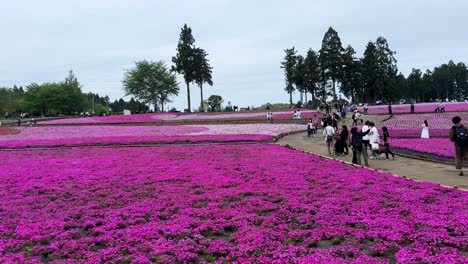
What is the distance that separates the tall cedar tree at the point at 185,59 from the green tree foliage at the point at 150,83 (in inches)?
431

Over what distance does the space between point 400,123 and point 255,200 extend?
34.9 m

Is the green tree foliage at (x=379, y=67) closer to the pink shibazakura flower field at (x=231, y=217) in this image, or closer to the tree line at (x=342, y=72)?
the tree line at (x=342, y=72)

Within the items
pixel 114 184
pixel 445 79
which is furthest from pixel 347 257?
pixel 445 79

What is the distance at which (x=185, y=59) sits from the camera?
290ft

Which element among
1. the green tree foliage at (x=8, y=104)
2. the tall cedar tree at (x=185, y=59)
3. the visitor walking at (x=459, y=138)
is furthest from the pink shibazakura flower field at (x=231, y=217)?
the green tree foliage at (x=8, y=104)

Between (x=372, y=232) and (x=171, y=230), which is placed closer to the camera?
(x=372, y=232)

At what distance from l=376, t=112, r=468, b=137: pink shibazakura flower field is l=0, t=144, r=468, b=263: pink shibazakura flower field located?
18.0 meters

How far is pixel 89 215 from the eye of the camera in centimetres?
1173

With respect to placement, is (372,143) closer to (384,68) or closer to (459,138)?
(459,138)

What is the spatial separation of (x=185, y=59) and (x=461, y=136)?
252 feet

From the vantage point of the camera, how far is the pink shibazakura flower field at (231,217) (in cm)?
835

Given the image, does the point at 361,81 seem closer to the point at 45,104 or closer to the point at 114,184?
the point at 45,104

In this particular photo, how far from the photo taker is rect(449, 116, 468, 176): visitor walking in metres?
15.4

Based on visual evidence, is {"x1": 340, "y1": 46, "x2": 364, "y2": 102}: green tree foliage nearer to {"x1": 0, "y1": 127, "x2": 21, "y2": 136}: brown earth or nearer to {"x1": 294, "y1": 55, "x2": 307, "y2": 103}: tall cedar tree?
{"x1": 294, "y1": 55, "x2": 307, "y2": 103}: tall cedar tree
